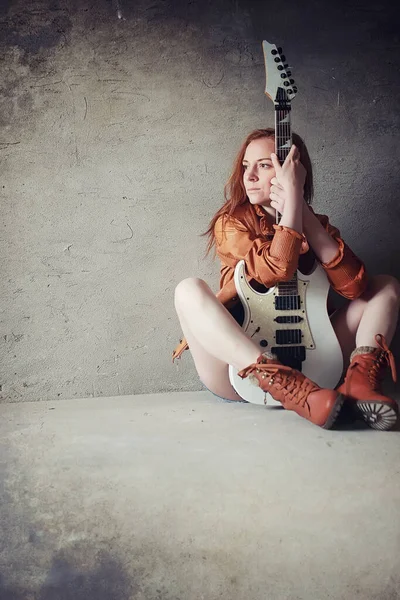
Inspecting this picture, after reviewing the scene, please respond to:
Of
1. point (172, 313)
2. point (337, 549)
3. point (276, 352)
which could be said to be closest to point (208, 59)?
point (172, 313)

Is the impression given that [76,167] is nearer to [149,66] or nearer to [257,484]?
[149,66]

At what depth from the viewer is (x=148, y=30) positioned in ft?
8.09

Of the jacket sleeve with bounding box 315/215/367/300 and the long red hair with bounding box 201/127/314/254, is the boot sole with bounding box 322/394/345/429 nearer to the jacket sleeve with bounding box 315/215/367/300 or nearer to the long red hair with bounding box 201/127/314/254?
the jacket sleeve with bounding box 315/215/367/300

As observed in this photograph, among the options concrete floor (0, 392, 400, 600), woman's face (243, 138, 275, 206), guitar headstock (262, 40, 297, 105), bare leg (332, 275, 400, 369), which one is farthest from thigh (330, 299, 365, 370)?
guitar headstock (262, 40, 297, 105)

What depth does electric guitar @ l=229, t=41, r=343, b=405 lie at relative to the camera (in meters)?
2.19

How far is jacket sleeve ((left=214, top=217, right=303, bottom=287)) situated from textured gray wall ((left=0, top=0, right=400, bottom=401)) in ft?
1.06

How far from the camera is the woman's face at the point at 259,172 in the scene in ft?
7.30

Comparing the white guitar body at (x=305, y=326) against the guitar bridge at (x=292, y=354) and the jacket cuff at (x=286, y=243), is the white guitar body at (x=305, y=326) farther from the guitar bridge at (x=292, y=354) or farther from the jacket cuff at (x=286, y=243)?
the jacket cuff at (x=286, y=243)

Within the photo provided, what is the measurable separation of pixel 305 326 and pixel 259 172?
1.70ft

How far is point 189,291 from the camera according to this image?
7.09 ft

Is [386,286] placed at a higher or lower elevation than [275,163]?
lower

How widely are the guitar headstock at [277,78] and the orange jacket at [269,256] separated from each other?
36 cm

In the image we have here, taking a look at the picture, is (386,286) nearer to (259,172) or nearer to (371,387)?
(371,387)

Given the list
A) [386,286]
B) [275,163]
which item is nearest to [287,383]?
[386,286]
